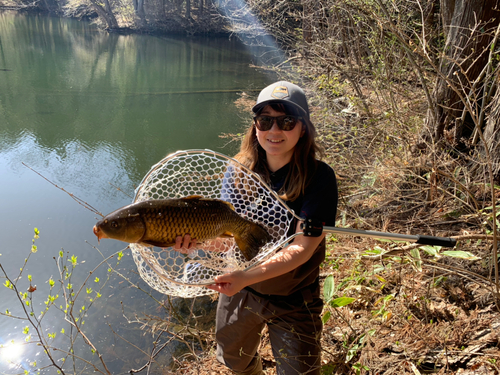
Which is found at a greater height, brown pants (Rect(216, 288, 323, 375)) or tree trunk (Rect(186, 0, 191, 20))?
tree trunk (Rect(186, 0, 191, 20))

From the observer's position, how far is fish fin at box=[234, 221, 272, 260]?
5.88 feet

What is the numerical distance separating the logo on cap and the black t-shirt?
0.39m

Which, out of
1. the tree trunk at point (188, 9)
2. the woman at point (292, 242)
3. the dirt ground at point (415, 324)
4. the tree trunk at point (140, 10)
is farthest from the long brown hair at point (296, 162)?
the tree trunk at point (188, 9)

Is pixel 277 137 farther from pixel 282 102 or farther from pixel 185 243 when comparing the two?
pixel 185 243

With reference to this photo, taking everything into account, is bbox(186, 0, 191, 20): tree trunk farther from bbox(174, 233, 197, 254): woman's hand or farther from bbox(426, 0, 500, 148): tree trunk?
bbox(174, 233, 197, 254): woman's hand

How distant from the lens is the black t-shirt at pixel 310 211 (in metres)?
1.78

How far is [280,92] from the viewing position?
1.85 meters

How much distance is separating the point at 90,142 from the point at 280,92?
23.7 ft

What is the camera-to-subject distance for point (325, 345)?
248 centimetres

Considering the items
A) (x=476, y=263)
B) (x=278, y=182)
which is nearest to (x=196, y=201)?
(x=278, y=182)

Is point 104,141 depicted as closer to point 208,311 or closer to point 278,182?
point 208,311

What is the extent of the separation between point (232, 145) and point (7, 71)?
9567 millimetres

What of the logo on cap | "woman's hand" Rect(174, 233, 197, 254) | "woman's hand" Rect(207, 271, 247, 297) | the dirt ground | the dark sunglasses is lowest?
the dirt ground

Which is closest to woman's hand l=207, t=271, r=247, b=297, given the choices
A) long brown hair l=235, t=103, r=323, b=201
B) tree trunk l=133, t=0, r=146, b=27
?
long brown hair l=235, t=103, r=323, b=201
